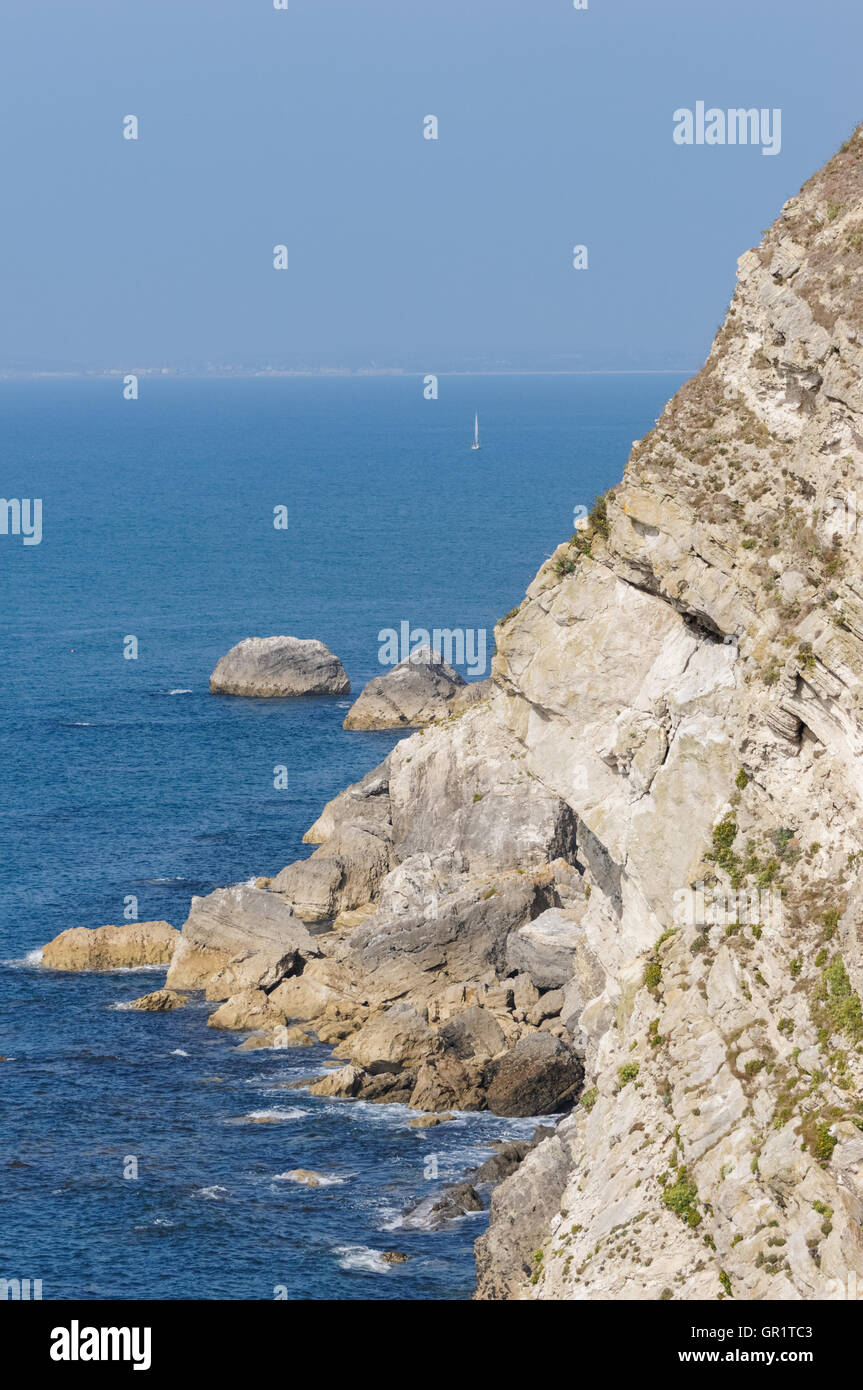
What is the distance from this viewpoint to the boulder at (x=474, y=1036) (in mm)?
67375

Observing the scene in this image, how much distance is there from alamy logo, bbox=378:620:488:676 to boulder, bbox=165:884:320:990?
57846mm

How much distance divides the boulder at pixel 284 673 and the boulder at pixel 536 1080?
69.1 metres

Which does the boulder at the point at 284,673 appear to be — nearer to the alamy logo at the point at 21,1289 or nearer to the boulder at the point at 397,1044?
the boulder at the point at 397,1044

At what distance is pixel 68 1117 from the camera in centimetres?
6531

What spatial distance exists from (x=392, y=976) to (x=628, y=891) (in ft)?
88.1

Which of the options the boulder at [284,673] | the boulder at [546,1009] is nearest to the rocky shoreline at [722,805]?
the boulder at [546,1009]

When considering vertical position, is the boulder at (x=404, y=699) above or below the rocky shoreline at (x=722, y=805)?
above

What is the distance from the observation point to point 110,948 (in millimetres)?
80625

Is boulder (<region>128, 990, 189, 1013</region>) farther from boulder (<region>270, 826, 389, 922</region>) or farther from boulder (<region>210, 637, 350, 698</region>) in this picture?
boulder (<region>210, 637, 350, 698</region>)
